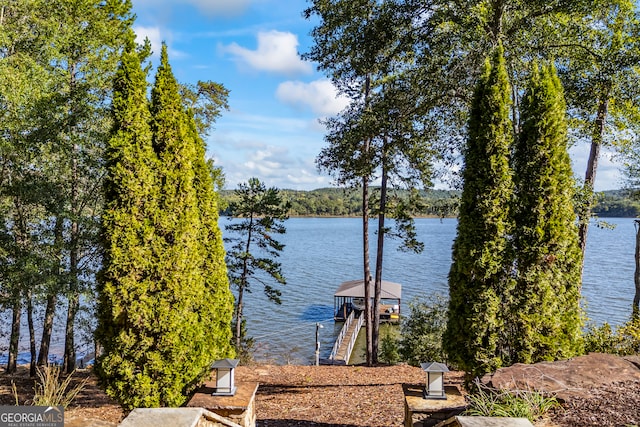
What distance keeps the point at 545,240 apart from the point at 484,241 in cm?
73

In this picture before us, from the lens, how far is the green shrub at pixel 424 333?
492 inches

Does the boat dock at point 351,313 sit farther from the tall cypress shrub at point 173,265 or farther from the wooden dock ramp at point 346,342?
the tall cypress shrub at point 173,265

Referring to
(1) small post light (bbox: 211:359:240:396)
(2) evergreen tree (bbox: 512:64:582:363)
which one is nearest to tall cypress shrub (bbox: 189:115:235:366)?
(1) small post light (bbox: 211:359:240:396)

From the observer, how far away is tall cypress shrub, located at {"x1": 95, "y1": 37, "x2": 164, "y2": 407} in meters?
4.71

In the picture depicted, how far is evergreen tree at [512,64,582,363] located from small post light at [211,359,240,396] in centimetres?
341

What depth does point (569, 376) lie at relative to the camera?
394 centimetres

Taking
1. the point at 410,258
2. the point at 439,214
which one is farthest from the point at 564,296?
the point at 410,258

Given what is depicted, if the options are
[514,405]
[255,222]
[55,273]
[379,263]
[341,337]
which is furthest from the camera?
[341,337]

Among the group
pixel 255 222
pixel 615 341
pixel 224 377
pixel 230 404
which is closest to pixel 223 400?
pixel 230 404

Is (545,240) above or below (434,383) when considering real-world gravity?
above

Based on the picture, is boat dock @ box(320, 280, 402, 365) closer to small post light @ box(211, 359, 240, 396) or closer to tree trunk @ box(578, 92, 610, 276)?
tree trunk @ box(578, 92, 610, 276)

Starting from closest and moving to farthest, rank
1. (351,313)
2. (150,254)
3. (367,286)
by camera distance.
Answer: (150,254) → (367,286) → (351,313)

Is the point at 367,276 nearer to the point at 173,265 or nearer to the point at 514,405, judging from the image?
the point at 173,265

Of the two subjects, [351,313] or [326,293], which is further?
[326,293]
